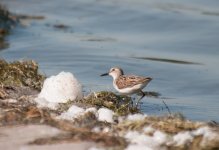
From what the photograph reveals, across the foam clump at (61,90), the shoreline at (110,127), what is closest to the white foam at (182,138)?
the shoreline at (110,127)

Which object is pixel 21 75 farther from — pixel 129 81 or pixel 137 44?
pixel 137 44

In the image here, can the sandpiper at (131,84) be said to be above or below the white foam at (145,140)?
above

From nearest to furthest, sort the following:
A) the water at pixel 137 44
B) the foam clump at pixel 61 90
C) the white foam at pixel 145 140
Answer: the white foam at pixel 145 140 < the foam clump at pixel 61 90 < the water at pixel 137 44

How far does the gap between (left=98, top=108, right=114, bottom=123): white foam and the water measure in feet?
7.35

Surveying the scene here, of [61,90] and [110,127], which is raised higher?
[61,90]

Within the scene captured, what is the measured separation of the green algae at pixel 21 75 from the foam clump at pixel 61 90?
69 cm

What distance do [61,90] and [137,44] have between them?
23.2 feet

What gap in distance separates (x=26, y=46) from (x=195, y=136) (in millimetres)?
9441

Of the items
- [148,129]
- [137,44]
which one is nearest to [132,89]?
[148,129]

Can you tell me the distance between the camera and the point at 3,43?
16359 mm

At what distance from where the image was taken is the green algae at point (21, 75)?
32.3ft

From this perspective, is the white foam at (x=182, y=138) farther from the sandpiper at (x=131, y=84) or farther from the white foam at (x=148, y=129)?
the sandpiper at (x=131, y=84)

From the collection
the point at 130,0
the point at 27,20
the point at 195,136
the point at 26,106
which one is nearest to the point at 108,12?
the point at 130,0

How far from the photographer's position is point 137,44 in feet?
52.1
